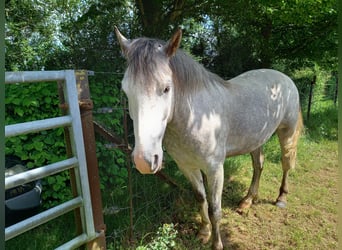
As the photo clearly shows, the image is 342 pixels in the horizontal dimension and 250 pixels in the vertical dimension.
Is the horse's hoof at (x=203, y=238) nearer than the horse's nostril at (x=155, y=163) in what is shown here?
No

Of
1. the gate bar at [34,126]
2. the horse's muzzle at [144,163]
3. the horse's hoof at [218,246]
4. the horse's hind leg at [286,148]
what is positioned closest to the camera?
the gate bar at [34,126]

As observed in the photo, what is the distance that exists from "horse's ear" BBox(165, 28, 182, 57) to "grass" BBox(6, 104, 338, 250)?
1.47 m

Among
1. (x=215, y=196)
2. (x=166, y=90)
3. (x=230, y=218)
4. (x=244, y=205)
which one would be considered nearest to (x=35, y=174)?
(x=166, y=90)

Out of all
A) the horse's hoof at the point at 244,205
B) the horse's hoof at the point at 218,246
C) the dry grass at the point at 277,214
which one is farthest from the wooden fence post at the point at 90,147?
the horse's hoof at the point at 244,205

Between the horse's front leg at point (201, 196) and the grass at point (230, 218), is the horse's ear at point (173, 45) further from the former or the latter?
the grass at point (230, 218)

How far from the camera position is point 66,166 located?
1747 millimetres

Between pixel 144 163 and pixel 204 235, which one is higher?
pixel 144 163

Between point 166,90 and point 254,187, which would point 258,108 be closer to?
point 254,187

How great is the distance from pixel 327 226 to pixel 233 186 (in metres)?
1.26

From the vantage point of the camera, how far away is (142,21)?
5109mm

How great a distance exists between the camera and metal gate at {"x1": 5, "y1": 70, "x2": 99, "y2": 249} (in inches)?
59.7

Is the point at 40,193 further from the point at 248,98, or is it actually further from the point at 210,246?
the point at 248,98

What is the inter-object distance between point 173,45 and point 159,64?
0.18m

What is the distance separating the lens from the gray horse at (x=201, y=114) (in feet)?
5.60
